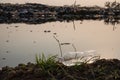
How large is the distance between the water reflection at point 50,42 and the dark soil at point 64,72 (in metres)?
2.74

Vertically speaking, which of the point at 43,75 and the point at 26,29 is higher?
the point at 43,75

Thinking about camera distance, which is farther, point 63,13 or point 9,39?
point 63,13

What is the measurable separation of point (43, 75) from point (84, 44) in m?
4.44

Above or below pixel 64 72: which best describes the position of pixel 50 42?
below

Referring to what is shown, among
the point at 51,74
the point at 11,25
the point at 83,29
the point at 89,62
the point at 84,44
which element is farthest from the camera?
the point at 11,25

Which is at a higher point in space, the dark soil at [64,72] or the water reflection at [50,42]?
the dark soil at [64,72]

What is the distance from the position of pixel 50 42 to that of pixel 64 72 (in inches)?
181

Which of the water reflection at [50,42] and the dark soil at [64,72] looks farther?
the water reflection at [50,42]

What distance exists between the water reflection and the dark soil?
108 inches

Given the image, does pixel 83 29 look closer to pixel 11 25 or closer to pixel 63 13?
pixel 11 25

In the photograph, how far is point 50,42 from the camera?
328 inches

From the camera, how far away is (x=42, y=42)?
335 inches

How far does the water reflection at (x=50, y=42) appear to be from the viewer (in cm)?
728

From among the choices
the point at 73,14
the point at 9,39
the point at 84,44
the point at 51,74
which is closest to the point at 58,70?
the point at 51,74
